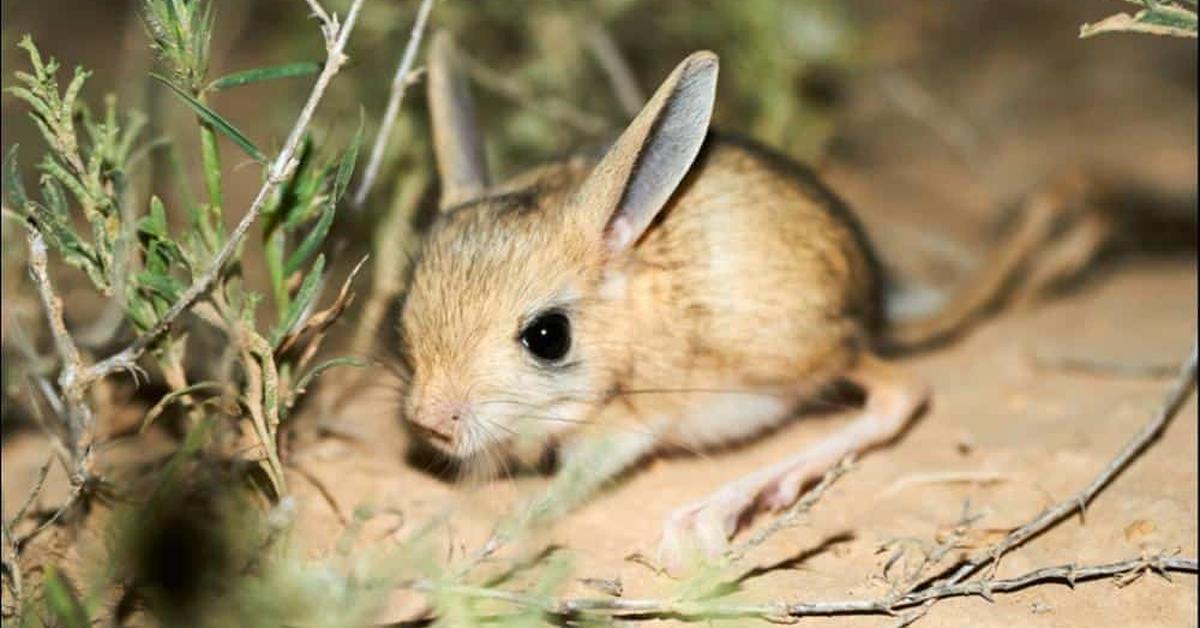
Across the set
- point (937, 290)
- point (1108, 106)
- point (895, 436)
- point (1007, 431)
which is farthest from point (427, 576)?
point (1108, 106)

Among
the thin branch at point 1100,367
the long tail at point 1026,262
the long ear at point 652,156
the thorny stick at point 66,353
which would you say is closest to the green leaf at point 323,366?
the thorny stick at point 66,353

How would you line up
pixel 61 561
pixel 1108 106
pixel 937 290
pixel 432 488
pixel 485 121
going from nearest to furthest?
pixel 61 561
pixel 432 488
pixel 937 290
pixel 485 121
pixel 1108 106

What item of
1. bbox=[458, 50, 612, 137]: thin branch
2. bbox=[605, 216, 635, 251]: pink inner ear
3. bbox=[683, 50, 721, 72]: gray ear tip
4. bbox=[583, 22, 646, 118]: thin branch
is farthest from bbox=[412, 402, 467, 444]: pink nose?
bbox=[583, 22, 646, 118]: thin branch

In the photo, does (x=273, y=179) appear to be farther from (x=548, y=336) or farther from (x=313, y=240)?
(x=548, y=336)

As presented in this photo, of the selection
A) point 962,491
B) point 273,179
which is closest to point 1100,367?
point 962,491

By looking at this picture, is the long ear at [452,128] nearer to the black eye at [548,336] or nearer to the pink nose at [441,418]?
the black eye at [548,336]

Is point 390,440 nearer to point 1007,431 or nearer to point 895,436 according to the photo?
point 895,436
